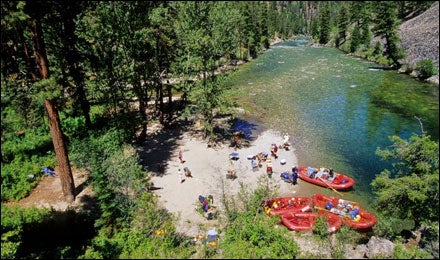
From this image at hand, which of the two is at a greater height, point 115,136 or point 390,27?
point 390,27

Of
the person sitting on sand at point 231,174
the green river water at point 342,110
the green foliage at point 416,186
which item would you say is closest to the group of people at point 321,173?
the green river water at point 342,110

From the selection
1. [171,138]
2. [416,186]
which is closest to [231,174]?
[171,138]

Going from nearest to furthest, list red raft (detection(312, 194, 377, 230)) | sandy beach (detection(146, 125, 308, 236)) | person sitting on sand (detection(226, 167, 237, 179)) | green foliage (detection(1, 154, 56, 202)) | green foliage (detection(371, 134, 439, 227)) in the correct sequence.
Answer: green foliage (detection(371, 134, 439, 227)) < red raft (detection(312, 194, 377, 230)) < green foliage (detection(1, 154, 56, 202)) < sandy beach (detection(146, 125, 308, 236)) < person sitting on sand (detection(226, 167, 237, 179))

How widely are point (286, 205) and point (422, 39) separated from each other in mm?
57757

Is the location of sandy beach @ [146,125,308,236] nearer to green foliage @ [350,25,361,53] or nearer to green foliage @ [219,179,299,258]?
green foliage @ [219,179,299,258]

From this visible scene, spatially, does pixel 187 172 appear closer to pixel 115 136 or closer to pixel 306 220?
pixel 115 136

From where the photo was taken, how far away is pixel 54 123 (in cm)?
1620

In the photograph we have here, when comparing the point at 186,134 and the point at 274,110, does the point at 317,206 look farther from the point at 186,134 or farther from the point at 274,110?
the point at 274,110

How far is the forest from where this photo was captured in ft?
41.8

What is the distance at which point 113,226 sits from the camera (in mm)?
14617

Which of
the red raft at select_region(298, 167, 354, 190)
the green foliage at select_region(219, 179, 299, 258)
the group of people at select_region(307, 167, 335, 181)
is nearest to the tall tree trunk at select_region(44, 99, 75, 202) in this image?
the green foliage at select_region(219, 179, 299, 258)

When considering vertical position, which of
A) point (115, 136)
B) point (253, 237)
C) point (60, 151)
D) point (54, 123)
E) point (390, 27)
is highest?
point (390, 27)

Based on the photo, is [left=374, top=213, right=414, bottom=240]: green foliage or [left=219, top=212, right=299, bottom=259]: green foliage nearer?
[left=219, top=212, right=299, bottom=259]: green foliage

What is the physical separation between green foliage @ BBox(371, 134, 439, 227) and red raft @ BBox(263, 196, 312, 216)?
4.22 m
